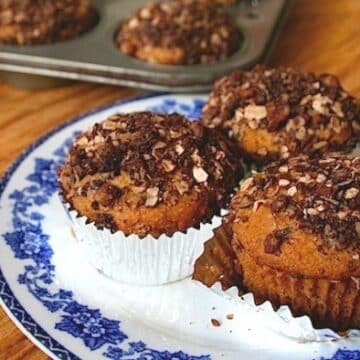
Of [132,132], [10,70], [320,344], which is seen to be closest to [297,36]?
[10,70]

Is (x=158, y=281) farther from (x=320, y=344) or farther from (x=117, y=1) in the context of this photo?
(x=117, y=1)

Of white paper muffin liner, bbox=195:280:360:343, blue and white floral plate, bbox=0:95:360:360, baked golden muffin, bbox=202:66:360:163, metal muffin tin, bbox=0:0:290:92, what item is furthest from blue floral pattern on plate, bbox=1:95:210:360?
baked golden muffin, bbox=202:66:360:163

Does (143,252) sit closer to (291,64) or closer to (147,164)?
(147,164)

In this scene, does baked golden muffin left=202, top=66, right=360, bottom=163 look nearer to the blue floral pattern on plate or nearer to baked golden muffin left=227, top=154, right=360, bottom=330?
baked golden muffin left=227, top=154, right=360, bottom=330

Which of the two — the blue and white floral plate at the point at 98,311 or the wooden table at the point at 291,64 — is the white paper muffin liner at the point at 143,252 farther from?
the wooden table at the point at 291,64

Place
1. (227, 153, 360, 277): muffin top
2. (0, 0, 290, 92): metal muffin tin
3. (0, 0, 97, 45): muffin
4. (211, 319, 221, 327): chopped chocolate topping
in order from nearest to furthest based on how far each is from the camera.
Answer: (227, 153, 360, 277): muffin top → (211, 319, 221, 327): chopped chocolate topping → (0, 0, 290, 92): metal muffin tin → (0, 0, 97, 45): muffin

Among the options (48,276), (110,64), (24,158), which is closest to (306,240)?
(48,276)
